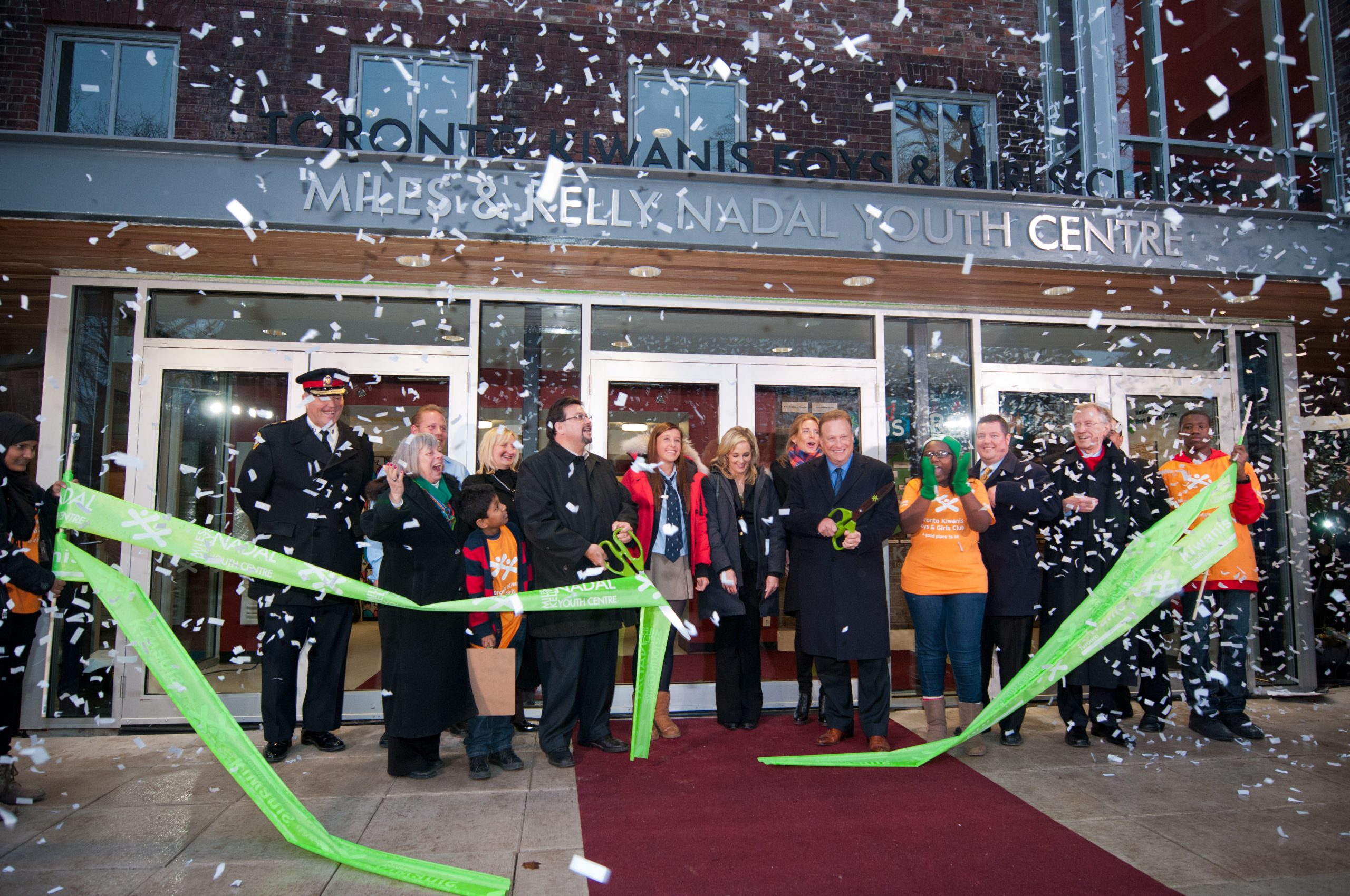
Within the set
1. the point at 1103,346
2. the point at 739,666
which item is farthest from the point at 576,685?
the point at 1103,346

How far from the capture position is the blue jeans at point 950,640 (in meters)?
4.81

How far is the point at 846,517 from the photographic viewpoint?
15.6 feet

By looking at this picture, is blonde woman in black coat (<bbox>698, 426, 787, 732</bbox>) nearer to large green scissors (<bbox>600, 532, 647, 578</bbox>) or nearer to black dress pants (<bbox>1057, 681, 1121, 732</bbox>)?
large green scissors (<bbox>600, 532, 647, 578</bbox>)

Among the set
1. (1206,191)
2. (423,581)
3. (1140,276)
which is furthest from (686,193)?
(1206,191)

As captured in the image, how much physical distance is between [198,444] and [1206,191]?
26.4ft

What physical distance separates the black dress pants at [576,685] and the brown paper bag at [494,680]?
19.1 inches

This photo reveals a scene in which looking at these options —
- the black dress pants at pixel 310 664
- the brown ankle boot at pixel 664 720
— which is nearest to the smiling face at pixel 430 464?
the black dress pants at pixel 310 664

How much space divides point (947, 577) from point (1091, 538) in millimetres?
998

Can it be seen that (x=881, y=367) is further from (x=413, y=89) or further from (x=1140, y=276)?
(x=413, y=89)

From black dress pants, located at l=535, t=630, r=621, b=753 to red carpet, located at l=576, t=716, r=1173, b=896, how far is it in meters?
0.18

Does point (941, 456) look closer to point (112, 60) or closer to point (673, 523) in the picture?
point (673, 523)

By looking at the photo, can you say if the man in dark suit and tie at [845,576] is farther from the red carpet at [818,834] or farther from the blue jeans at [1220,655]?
the blue jeans at [1220,655]

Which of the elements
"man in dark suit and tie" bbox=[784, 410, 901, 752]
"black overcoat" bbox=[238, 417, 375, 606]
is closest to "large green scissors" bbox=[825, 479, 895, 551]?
"man in dark suit and tie" bbox=[784, 410, 901, 752]

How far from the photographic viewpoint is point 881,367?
6.36 meters
